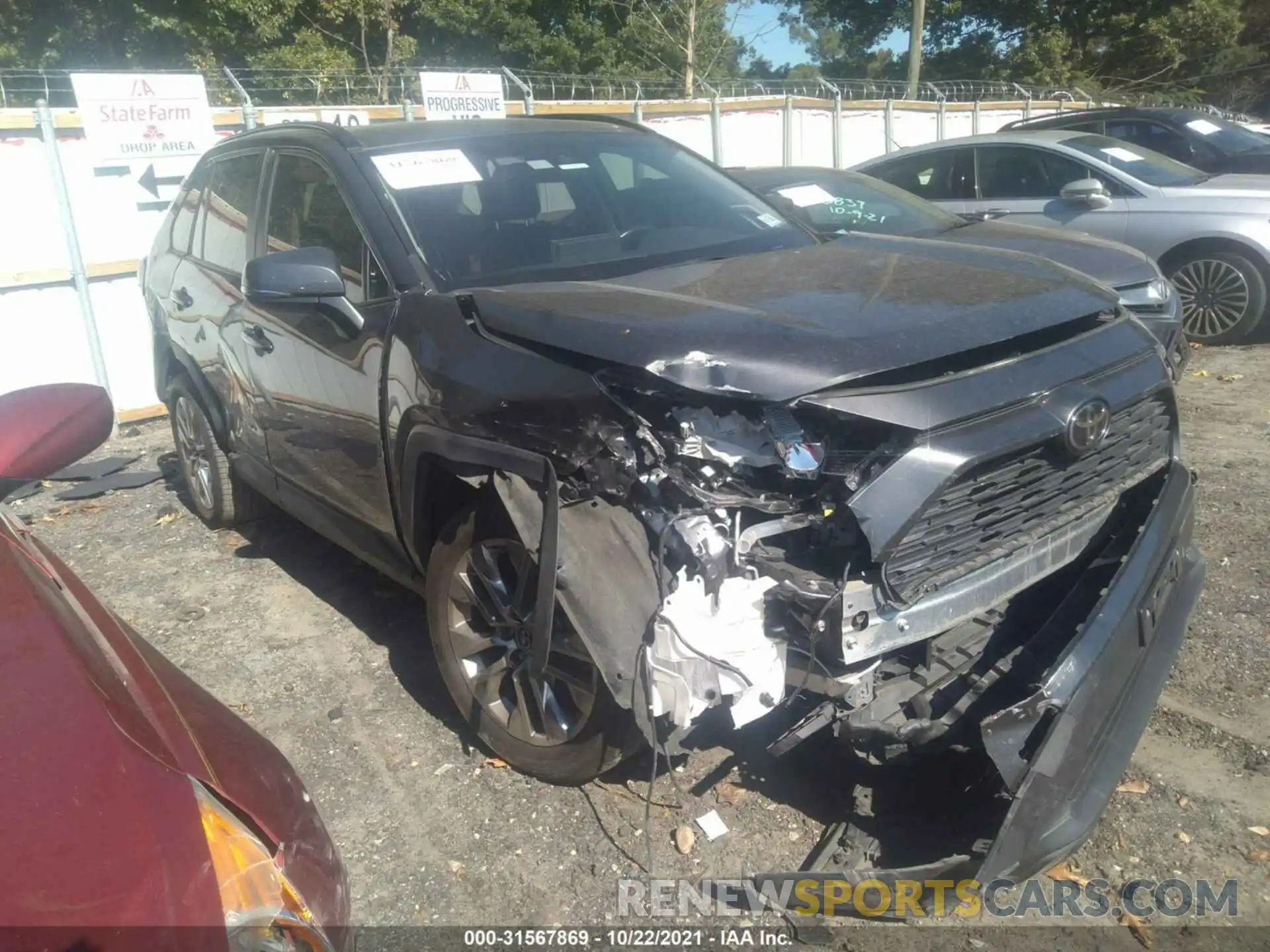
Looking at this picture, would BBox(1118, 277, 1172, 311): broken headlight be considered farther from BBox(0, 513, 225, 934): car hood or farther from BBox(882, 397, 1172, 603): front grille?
BBox(0, 513, 225, 934): car hood

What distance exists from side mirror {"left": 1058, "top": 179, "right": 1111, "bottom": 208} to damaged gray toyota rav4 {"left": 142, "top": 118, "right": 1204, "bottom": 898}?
5.13 metres

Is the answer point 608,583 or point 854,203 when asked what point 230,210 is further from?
point 854,203

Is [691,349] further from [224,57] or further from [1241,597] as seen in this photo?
[224,57]

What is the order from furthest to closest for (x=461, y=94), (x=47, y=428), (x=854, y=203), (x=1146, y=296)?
(x=461, y=94) < (x=854, y=203) < (x=1146, y=296) < (x=47, y=428)

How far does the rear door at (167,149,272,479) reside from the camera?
4.36 meters

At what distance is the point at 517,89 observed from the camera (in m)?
16.0

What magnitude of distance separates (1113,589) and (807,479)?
0.89 m

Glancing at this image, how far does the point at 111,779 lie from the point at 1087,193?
8154 millimetres

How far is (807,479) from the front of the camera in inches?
97.4

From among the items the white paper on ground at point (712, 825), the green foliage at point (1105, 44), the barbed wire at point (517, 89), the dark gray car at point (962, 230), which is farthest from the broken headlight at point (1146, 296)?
the green foliage at point (1105, 44)

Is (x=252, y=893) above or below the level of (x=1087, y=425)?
below

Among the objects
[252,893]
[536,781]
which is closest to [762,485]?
[536,781]

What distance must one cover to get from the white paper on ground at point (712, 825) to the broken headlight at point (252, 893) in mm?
1496

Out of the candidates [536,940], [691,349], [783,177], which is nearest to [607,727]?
[536,940]
